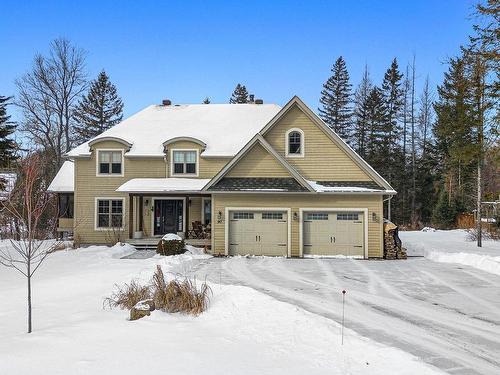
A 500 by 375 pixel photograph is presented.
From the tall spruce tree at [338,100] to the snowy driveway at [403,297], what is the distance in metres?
30.9

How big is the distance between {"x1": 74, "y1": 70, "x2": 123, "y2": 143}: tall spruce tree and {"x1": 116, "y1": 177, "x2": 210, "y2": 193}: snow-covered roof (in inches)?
1076

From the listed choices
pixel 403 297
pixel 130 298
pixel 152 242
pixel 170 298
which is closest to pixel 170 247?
pixel 152 242

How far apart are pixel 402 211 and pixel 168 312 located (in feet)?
123

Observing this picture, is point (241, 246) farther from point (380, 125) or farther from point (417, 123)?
point (417, 123)

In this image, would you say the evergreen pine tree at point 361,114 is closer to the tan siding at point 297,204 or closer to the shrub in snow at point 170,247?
Result: the tan siding at point 297,204

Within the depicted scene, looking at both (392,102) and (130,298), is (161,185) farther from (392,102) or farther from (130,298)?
(392,102)

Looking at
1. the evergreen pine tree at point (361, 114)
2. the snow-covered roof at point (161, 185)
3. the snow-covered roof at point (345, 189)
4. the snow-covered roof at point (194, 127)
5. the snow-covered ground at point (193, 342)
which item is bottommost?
the snow-covered ground at point (193, 342)

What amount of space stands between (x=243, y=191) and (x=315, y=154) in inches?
157

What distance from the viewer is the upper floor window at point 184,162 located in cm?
2409

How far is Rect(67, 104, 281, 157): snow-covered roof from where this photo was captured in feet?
79.7

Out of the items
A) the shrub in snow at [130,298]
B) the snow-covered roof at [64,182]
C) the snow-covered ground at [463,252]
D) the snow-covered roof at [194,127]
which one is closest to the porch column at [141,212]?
the snow-covered roof at [194,127]

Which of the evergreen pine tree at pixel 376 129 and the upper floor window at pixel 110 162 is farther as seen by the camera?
the evergreen pine tree at pixel 376 129

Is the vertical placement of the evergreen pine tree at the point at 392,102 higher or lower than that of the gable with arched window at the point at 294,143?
higher

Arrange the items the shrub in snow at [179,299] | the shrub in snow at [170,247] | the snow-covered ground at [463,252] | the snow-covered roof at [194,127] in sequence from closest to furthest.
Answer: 1. the shrub in snow at [179,299]
2. the snow-covered ground at [463,252]
3. the shrub in snow at [170,247]
4. the snow-covered roof at [194,127]
